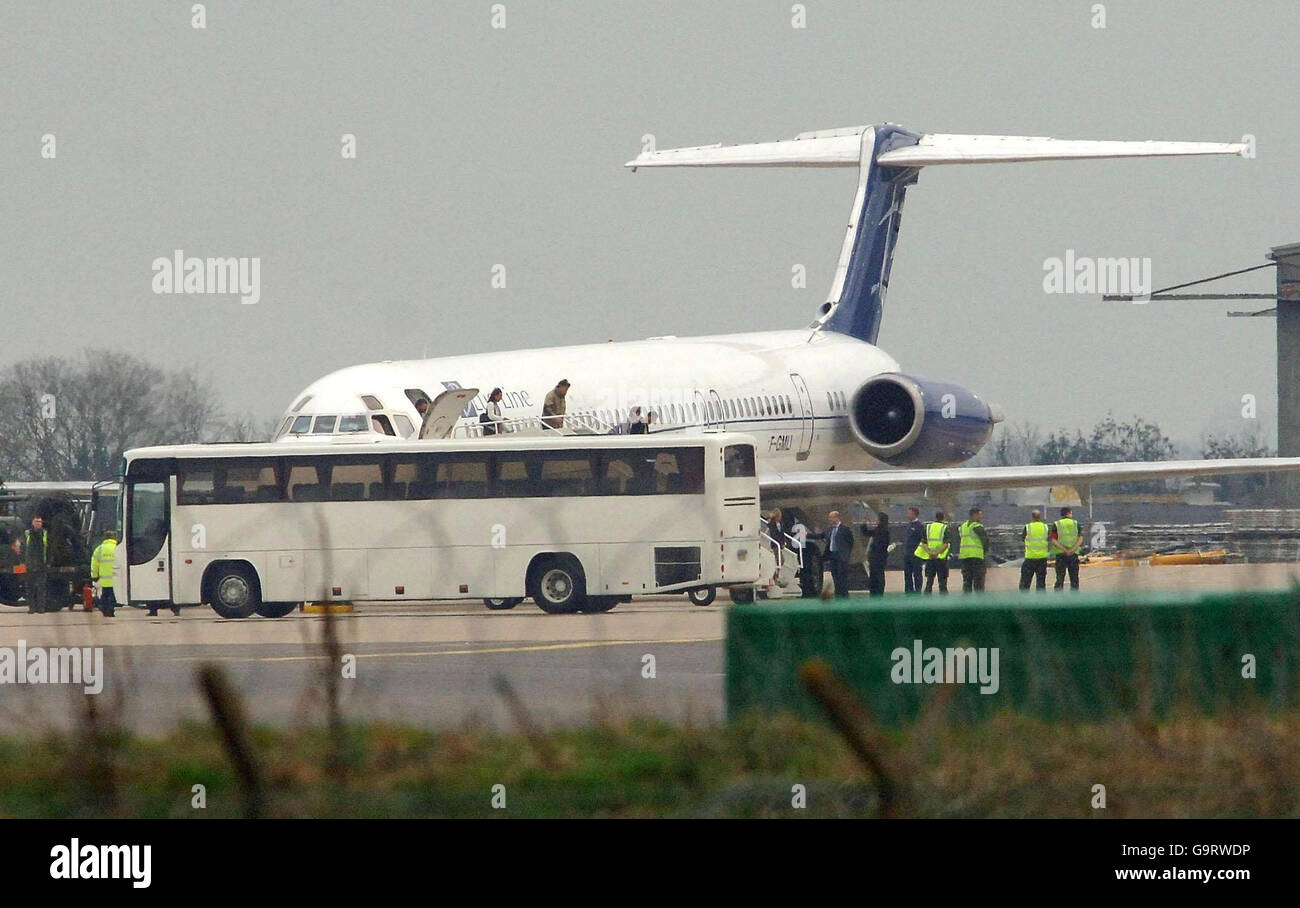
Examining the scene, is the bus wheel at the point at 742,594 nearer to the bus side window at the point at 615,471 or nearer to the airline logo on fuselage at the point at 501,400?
the bus side window at the point at 615,471

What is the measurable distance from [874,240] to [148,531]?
78.6 ft

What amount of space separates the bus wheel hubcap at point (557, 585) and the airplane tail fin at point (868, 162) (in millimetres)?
17737

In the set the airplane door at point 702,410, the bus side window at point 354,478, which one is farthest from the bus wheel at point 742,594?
the airplane door at point 702,410

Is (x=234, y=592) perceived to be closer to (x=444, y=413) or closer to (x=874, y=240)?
(x=444, y=413)

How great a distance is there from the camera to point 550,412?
3172 centimetres

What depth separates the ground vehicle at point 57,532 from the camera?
32.1 meters

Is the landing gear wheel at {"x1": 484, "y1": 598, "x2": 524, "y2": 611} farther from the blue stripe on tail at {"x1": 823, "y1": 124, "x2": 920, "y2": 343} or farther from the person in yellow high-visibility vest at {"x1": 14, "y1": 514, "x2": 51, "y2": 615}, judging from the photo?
the blue stripe on tail at {"x1": 823, "y1": 124, "x2": 920, "y2": 343}

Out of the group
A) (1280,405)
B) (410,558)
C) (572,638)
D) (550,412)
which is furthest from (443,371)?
(1280,405)

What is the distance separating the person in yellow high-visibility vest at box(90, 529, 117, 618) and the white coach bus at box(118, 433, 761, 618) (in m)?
1.27

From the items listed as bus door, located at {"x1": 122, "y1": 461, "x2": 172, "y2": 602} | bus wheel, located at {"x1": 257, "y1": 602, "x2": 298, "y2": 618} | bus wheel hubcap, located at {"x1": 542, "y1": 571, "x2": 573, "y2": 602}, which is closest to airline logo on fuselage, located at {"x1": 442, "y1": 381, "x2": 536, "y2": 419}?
bus wheel hubcap, located at {"x1": 542, "y1": 571, "x2": 573, "y2": 602}

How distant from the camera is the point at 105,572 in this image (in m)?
30.5
